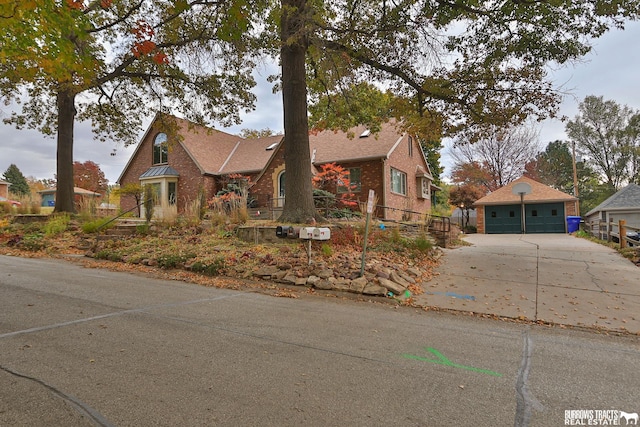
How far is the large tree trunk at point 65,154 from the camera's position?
13773mm

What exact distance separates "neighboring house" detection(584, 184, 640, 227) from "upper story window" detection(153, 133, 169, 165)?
27.4m

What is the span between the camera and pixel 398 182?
65.3ft

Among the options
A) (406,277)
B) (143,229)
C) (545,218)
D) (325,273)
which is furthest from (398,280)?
(545,218)

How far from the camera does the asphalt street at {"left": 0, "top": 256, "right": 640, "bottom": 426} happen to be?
91.3 inches

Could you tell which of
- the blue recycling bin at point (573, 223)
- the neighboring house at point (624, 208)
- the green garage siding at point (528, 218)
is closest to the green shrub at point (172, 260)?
the neighboring house at point (624, 208)

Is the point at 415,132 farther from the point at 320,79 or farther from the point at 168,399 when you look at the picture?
the point at 168,399

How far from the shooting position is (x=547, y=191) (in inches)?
951

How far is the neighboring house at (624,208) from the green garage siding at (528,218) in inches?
95.3

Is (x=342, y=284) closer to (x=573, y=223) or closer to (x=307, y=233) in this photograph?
(x=307, y=233)

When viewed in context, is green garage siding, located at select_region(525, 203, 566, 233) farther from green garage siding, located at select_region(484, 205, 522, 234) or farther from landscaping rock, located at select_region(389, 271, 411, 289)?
landscaping rock, located at select_region(389, 271, 411, 289)

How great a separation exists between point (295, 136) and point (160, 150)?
17.7 metres

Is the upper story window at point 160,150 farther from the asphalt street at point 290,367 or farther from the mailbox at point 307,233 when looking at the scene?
the asphalt street at point 290,367

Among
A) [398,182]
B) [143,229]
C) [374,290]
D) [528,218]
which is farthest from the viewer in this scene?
[528,218]

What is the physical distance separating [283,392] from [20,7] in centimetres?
487
